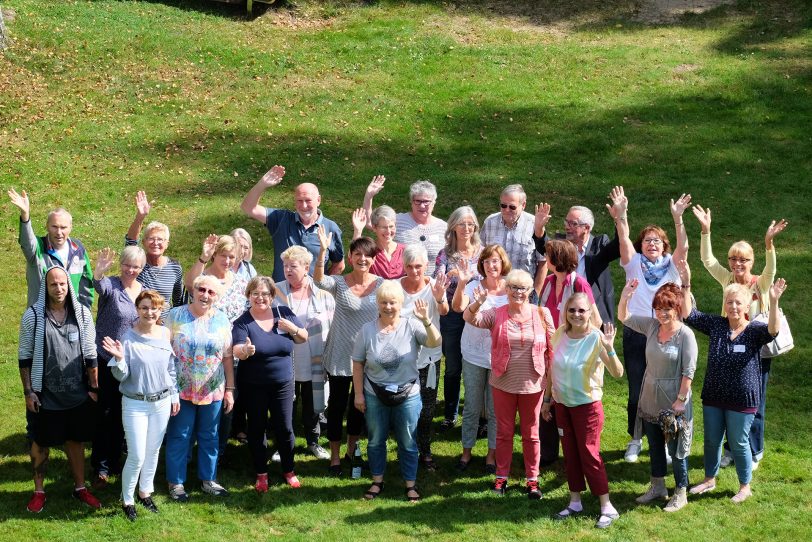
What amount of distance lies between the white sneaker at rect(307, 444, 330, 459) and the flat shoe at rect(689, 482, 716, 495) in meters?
3.18

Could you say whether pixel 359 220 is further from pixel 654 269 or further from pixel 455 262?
pixel 654 269

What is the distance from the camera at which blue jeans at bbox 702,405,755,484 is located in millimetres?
7609

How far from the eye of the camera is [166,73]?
1931 centimetres

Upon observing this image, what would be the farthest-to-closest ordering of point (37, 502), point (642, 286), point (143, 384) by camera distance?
point (642, 286)
point (37, 502)
point (143, 384)

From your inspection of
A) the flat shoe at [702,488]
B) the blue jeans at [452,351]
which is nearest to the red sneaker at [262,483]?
the blue jeans at [452,351]

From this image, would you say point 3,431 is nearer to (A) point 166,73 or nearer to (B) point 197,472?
(B) point 197,472

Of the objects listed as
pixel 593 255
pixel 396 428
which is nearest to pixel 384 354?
pixel 396 428

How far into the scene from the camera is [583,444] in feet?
24.5

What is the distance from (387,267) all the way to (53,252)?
298 cm

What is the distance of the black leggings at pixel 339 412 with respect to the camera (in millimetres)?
8320

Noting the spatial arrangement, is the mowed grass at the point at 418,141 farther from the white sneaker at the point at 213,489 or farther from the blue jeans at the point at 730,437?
the blue jeans at the point at 730,437

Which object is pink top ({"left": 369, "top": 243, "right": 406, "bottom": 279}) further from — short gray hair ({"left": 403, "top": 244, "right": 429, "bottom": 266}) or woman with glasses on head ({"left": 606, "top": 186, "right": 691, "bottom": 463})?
woman with glasses on head ({"left": 606, "top": 186, "right": 691, "bottom": 463})

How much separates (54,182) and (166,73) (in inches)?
187

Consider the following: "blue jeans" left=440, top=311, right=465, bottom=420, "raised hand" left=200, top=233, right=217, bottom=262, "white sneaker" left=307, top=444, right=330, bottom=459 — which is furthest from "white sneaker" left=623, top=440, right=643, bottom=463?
"raised hand" left=200, top=233, right=217, bottom=262
